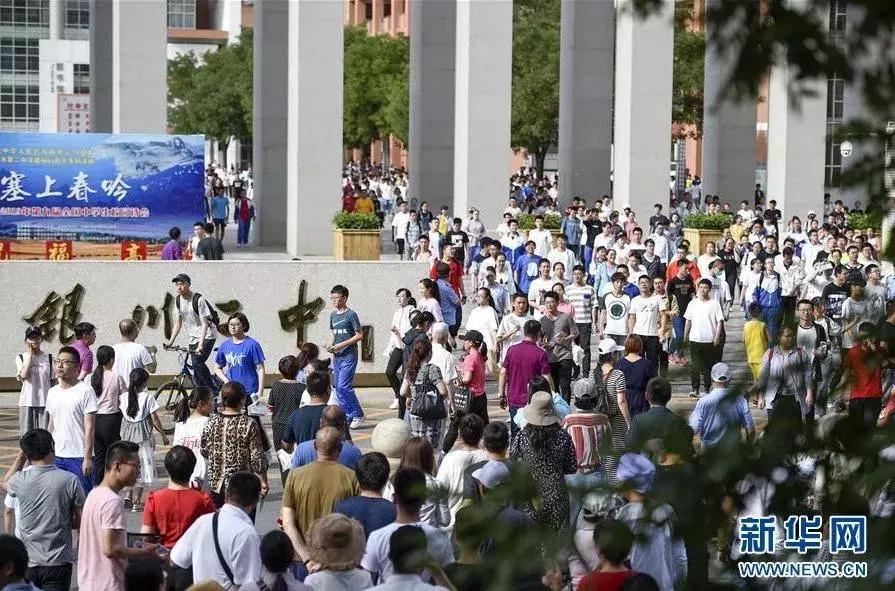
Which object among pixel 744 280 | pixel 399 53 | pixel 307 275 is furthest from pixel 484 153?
pixel 399 53

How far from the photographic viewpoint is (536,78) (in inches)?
2352

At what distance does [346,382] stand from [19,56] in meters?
90.0

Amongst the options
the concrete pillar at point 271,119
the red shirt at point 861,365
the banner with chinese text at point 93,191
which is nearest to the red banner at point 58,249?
the banner with chinese text at point 93,191

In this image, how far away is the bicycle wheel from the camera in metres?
18.3

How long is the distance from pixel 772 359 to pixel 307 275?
669 inches

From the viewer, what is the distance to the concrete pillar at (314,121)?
115 feet

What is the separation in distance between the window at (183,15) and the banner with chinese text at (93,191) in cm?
10276

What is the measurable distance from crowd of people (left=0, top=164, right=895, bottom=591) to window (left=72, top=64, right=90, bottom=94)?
80.8 meters

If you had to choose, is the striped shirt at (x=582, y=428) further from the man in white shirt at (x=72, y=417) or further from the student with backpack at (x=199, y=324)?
the student with backpack at (x=199, y=324)

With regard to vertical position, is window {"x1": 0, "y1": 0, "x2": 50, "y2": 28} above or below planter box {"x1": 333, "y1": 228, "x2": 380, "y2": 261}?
above

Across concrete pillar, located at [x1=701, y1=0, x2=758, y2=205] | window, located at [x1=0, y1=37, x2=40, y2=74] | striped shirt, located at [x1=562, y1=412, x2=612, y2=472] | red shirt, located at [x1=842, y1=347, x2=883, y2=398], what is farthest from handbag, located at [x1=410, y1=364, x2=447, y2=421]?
window, located at [x1=0, y1=37, x2=40, y2=74]

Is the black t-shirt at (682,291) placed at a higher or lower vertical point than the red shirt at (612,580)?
higher

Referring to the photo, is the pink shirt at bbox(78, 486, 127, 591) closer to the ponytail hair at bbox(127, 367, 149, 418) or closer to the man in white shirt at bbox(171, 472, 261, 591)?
the man in white shirt at bbox(171, 472, 261, 591)

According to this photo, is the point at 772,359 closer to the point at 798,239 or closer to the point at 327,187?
the point at 798,239
